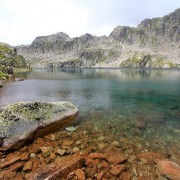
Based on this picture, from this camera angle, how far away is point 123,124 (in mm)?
23844

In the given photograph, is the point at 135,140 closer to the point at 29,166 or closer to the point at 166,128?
the point at 166,128

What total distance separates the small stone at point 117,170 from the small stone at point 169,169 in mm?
2863

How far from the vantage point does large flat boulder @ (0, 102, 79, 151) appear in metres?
16.7

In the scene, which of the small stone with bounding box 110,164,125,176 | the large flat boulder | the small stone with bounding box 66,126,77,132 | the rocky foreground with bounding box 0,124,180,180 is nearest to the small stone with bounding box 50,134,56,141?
the rocky foreground with bounding box 0,124,180,180

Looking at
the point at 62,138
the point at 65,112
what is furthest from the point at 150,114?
the point at 62,138

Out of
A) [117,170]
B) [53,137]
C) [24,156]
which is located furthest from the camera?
[53,137]

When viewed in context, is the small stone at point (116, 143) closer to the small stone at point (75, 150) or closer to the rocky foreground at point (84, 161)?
the rocky foreground at point (84, 161)

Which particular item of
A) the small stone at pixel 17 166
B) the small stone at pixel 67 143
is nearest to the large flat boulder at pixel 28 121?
the small stone at pixel 17 166

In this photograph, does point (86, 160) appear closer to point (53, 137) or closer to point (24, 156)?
point (24, 156)

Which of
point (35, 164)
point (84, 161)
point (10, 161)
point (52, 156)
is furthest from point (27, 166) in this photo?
point (84, 161)

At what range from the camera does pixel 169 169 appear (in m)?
13.7

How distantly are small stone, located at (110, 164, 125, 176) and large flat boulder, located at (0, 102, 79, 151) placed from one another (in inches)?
339

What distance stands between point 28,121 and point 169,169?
13.1 meters

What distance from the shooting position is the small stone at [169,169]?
43.2 feet
